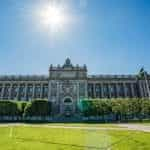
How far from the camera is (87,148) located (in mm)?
9859

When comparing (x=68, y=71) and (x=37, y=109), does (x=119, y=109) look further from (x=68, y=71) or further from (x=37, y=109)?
(x=68, y=71)

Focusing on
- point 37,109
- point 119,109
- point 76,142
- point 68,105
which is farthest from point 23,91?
point 76,142

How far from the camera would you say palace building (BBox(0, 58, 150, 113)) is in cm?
6393

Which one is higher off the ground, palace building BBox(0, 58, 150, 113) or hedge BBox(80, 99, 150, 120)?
palace building BBox(0, 58, 150, 113)

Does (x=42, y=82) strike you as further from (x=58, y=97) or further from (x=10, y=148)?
(x=10, y=148)

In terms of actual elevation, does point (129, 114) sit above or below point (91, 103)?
below

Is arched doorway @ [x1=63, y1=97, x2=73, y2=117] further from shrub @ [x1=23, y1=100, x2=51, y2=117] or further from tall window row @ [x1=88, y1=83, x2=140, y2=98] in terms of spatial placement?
shrub @ [x1=23, y1=100, x2=51, y2=117]

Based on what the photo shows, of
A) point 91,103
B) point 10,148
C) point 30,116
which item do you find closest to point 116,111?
point 91,103

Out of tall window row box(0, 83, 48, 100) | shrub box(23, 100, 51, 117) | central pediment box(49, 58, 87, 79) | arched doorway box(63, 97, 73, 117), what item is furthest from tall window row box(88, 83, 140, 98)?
shrub box(23, 100, 51, 117)

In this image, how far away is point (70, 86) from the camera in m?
64.5

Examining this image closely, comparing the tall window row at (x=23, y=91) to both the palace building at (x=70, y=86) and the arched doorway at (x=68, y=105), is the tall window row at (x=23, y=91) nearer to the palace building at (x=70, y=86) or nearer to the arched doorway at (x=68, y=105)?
the palace building at (x=70, y=86)

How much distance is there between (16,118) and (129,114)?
32.6 meters

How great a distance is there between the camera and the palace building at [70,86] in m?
63.9

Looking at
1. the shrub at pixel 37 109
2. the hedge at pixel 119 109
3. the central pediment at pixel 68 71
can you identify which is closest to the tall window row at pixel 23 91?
the central pediment at pixel 68 71
